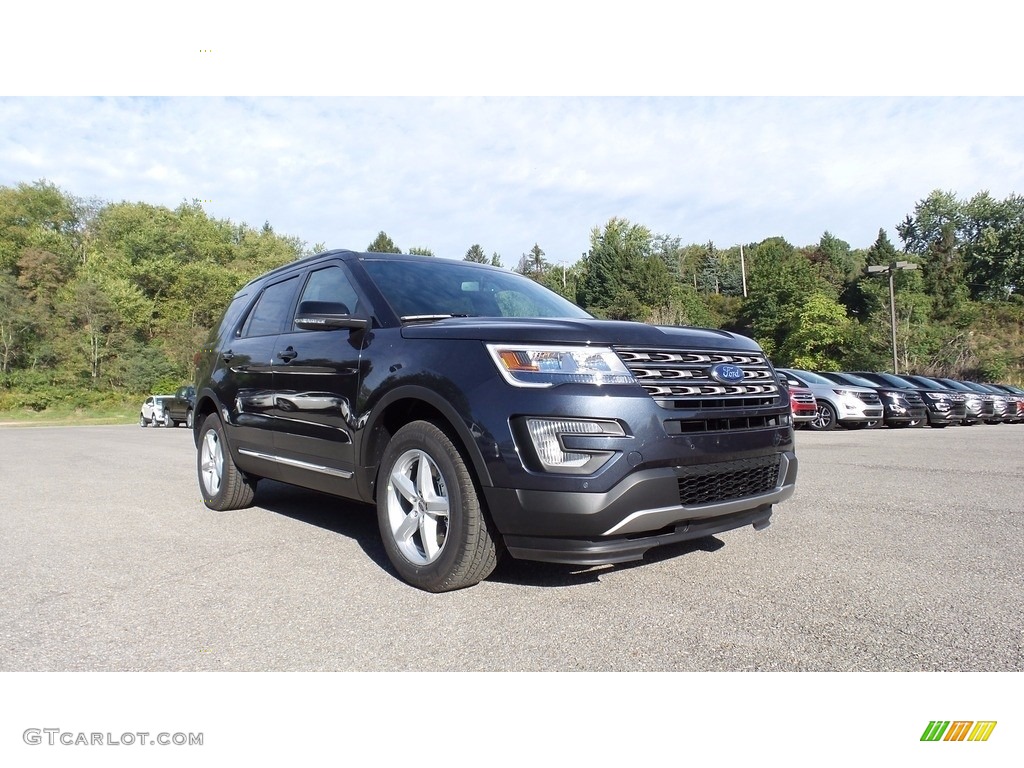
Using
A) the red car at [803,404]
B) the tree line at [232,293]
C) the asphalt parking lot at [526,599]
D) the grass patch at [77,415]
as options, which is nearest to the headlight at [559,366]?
the asphalt parking lot at [526,599]

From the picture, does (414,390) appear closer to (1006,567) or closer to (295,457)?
(295,457)

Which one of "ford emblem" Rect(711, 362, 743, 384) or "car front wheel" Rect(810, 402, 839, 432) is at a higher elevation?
"ford emblem" Rect(711, 362, 743, 384)

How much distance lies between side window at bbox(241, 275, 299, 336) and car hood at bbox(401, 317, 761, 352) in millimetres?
1765

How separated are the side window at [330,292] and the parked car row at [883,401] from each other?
40.8 ft

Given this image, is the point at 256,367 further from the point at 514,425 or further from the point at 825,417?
the point at 825,417

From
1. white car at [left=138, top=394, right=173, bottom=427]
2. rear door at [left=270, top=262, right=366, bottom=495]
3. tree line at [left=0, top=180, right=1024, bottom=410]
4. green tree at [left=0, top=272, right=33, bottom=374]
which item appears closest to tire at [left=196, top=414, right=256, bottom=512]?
rear door at [left=270, top=262, right=366, bottom=495]

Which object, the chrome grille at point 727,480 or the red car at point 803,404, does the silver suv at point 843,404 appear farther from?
the chrome grille at point 727,480

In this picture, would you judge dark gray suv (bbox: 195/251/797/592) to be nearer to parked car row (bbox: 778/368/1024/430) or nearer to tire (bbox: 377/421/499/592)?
tire (bbox: 377/421/499/592)

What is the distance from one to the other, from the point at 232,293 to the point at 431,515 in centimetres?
5124
